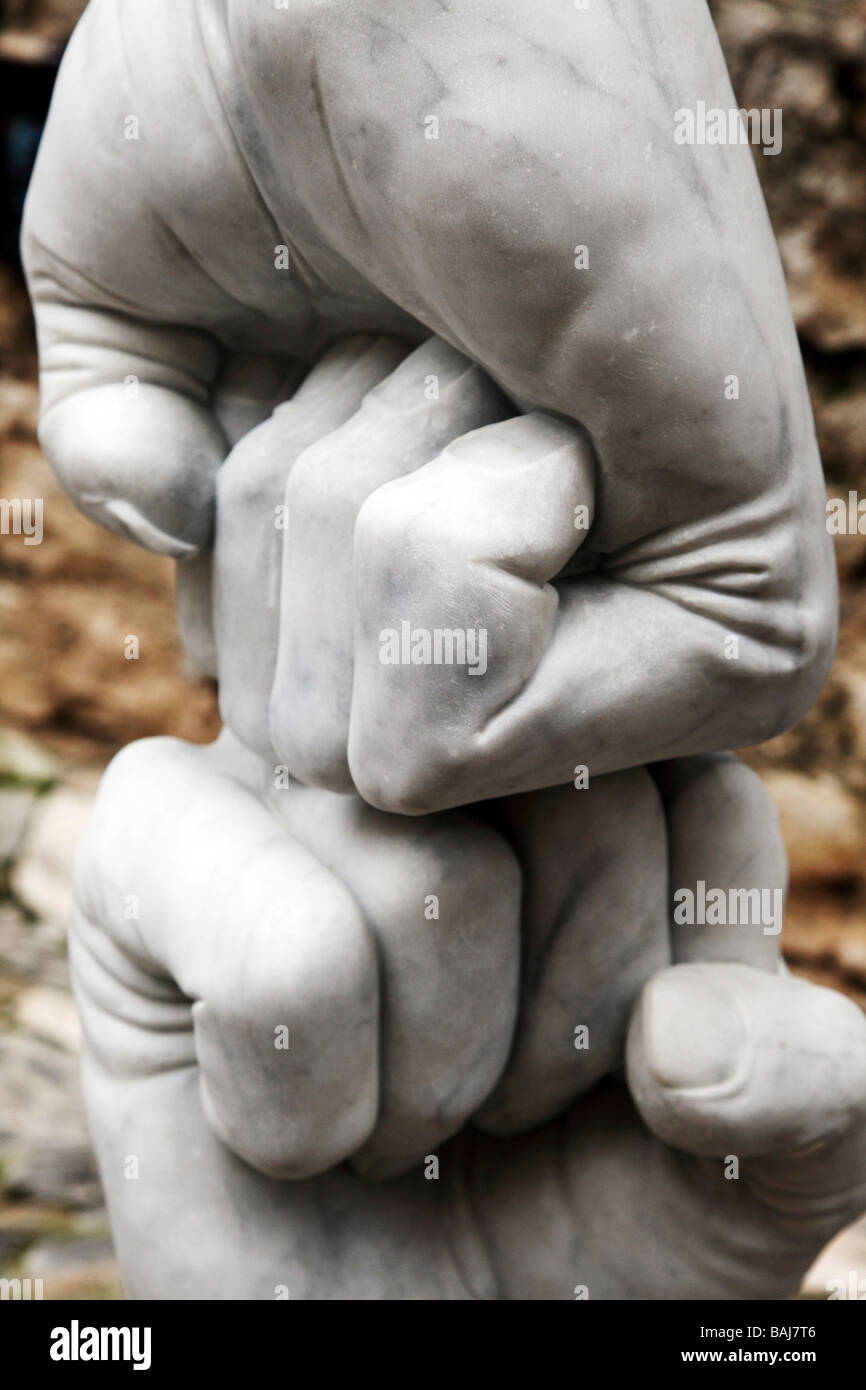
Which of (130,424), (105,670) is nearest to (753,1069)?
(130,424)

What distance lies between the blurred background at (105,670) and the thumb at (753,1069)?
0.86 m

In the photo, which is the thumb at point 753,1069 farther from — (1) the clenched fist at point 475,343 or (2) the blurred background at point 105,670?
(2) the blurred background at point 105,670

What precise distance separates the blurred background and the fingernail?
3.04 ft

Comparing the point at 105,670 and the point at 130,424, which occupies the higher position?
the point at 130,424

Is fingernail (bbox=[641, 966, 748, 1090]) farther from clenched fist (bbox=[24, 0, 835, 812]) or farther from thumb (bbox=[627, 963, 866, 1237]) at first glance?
clenched fist (bbox=[24, 0, 835, 812])

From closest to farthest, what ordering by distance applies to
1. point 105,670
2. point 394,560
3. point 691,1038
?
point 394,560
point 691,1038
point 105,670

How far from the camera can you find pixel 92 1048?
1300mm

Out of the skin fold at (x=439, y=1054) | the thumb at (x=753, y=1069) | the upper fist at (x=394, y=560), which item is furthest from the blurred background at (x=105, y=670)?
the upper fist at (x=394, y=560)

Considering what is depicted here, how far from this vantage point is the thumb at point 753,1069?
3.66 ft

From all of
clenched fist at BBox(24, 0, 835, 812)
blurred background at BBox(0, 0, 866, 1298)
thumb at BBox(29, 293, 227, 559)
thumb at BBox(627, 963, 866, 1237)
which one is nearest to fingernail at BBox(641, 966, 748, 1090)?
thumb at BBox(627, 963, 866, 1237)

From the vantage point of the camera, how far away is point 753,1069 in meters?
1.12

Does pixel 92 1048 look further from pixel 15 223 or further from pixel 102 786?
pixel 15 223

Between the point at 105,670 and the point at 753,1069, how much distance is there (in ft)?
6.01

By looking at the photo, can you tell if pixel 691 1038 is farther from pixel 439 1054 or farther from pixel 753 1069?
pixel 439 1054
